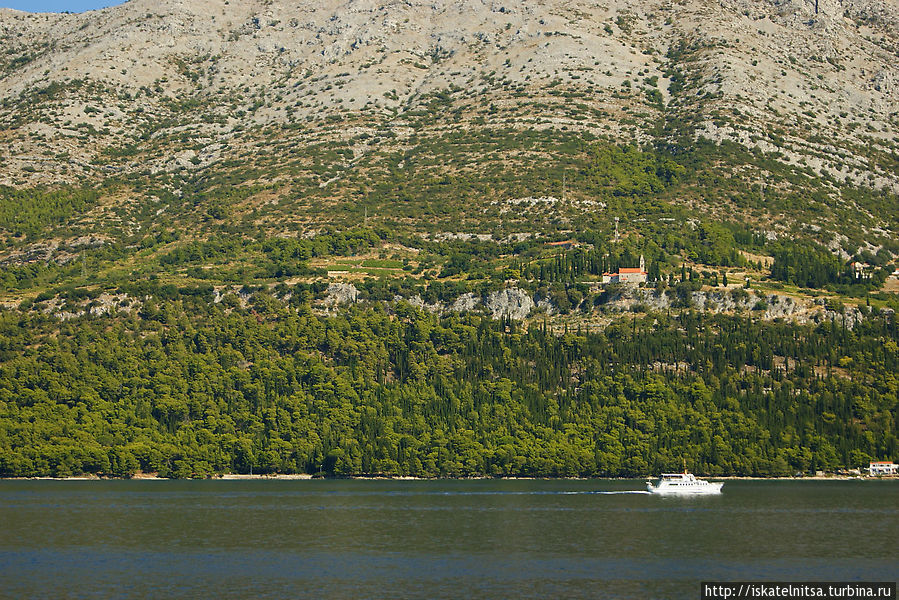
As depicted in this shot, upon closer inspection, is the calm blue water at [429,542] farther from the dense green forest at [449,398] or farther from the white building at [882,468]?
the white building at [882,468]

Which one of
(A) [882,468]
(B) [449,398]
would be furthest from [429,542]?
(A) [882,468]

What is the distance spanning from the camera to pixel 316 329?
650ft

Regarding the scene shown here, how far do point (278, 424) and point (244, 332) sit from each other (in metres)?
30.9

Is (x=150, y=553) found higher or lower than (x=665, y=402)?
higher

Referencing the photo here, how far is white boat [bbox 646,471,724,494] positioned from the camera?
142 m

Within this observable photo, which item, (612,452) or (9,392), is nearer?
(612,452)

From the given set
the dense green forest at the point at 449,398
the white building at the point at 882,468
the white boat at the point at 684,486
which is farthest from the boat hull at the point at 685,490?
the white building at the point at 882,468

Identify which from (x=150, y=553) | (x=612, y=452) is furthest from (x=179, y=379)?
(x=150, y=553)

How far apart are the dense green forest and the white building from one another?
6.95 feet

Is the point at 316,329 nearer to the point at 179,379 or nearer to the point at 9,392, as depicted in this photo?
the point at 179,379

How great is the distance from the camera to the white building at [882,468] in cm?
16500

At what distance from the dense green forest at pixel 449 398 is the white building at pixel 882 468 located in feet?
6.95

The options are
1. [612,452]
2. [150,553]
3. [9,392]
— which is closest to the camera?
[150,553]

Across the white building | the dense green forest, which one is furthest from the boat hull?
the white building
